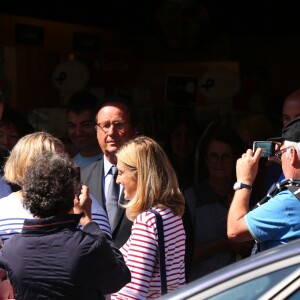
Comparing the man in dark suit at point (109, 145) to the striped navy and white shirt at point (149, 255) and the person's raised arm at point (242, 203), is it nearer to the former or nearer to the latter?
the striped navy and white shirt at point (149, 255)

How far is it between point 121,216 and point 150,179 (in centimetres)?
74

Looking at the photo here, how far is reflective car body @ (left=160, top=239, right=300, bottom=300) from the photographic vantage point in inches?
103

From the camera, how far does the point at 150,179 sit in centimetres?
441

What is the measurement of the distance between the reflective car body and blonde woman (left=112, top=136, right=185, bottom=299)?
1.39 metres

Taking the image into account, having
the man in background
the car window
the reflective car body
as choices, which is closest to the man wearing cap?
the reflective car body

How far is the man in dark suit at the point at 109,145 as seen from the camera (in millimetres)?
5262

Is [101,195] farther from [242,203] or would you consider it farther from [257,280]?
[257,280]

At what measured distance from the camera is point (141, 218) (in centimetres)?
426

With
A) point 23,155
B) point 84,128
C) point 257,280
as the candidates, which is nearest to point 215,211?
point 84,128

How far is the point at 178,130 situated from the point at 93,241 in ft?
13.6

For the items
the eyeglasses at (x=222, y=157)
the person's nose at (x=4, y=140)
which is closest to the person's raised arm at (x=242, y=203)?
the eyeglasses at (x=222, y=157)

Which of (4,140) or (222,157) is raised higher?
(4,140)

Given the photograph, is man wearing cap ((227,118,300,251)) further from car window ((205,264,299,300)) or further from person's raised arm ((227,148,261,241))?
car window ((205,264,299,300))

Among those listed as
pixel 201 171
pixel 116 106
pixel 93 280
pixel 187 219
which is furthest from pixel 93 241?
pixel 201 171
